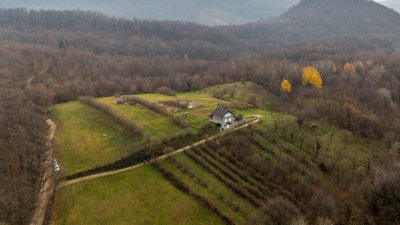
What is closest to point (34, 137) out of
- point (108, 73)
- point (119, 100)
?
point (119, 100)

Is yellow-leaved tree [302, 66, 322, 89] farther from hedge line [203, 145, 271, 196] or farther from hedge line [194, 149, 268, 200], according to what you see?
hedge line [194, 149, 268, 200]

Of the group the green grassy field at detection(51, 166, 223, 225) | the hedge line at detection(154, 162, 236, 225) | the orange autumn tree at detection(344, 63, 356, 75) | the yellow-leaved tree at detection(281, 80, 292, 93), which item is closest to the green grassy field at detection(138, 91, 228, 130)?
the hedge line at detection(154, 162, 236, 225)

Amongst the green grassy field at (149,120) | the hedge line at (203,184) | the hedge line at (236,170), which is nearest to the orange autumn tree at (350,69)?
the green grassy field at (149,120)

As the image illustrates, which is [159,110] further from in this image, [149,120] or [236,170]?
[236,170]

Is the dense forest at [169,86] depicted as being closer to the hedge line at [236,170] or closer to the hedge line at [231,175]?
the hedge line at [236,170]

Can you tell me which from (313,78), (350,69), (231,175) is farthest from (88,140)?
(350,69)
